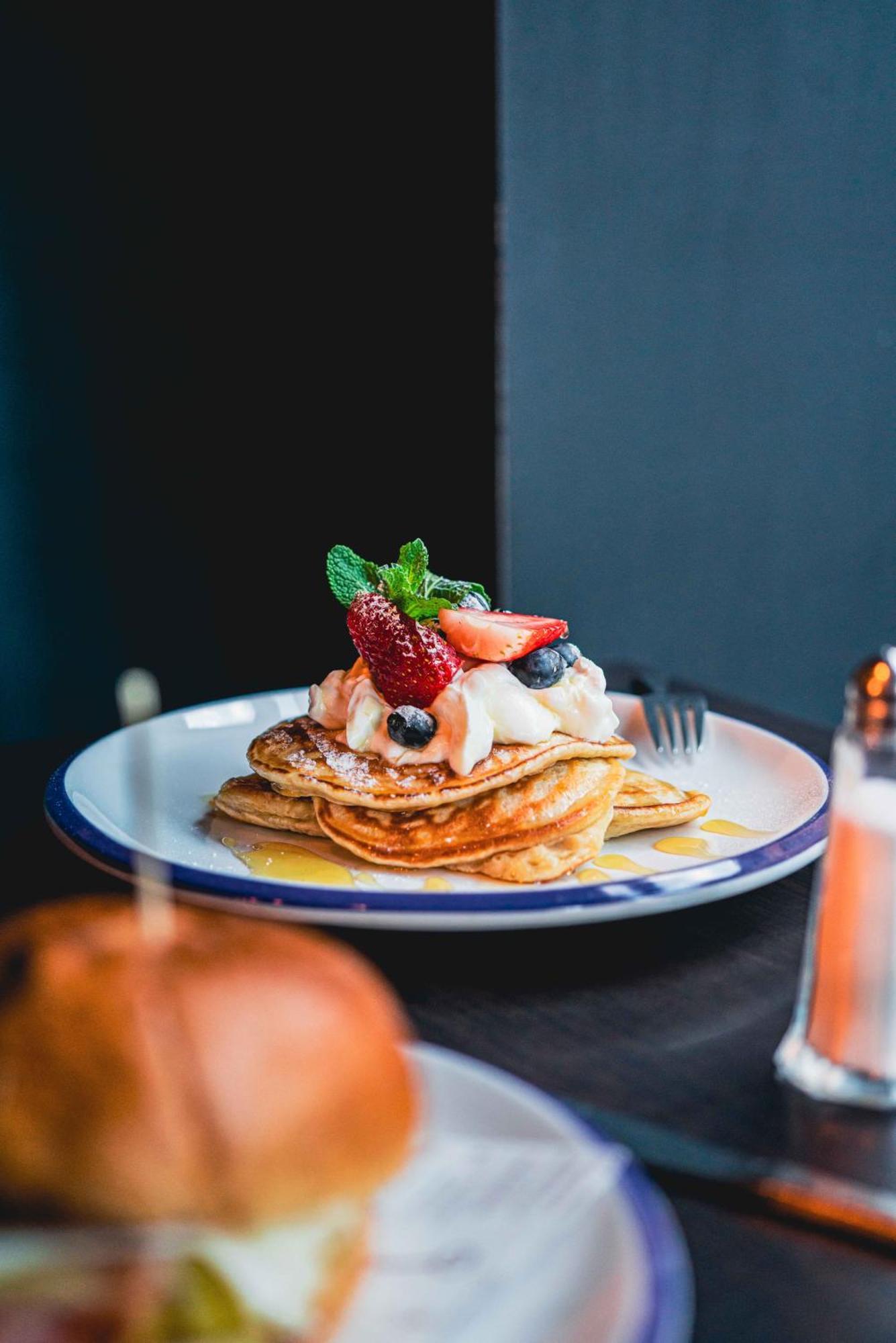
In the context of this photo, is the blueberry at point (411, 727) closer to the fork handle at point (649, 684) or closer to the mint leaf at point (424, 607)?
the mint leaf at point (424, 607)

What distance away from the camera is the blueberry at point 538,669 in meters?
1.46

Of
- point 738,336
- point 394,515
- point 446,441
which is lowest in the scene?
point 394,515

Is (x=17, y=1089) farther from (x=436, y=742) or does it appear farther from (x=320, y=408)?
(x=320, y=408)

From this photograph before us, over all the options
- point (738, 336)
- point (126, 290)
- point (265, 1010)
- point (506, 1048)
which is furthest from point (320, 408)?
point (265, 1010)

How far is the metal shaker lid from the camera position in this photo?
2.67 feet

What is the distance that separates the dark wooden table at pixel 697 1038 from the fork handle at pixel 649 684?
62cm

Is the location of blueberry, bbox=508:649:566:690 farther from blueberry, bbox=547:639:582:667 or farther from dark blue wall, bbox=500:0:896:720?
dark blue wall, bbox=500:0:896:720

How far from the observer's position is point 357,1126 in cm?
56

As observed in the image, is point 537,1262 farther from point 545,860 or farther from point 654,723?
point 654,723

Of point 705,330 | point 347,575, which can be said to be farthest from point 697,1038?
point 705,330

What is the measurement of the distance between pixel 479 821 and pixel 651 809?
209 millimetres

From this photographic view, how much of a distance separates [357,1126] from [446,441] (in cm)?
288

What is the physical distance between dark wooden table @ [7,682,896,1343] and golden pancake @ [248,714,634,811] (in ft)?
0.82

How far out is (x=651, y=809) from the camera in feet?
4.55
